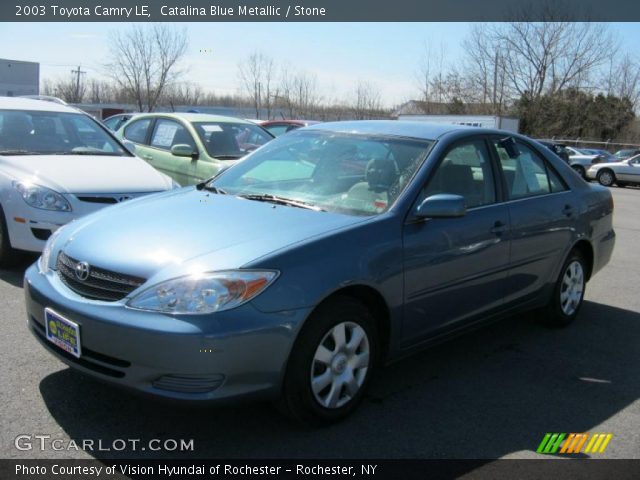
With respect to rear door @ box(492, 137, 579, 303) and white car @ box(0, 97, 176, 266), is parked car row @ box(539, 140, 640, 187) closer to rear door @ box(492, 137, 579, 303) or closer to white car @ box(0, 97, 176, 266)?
rear door @ box(492, 137, 579, 303)

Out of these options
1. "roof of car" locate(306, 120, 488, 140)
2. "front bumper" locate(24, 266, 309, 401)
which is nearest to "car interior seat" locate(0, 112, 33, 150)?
"roof of car" locate(306, 120, 488, 140)

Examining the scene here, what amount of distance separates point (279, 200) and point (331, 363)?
3.63 ft

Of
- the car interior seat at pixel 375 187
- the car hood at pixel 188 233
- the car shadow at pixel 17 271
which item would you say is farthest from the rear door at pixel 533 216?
the car shadow at pixel 17 271

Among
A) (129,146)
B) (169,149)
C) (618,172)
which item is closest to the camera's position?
(129,146)

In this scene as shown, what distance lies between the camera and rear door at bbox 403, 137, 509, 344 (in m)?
3.70

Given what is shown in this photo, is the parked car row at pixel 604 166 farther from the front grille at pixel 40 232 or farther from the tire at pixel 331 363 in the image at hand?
the tire at pixel 331 363

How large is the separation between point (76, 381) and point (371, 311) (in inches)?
69.0

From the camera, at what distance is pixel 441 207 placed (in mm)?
3648

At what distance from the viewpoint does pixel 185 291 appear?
290 cm

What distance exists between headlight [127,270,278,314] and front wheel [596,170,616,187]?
26172mm

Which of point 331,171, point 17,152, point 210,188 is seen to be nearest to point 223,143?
point 17,152

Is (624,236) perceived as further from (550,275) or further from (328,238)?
(328,238)

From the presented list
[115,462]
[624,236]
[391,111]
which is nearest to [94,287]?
[115,462]

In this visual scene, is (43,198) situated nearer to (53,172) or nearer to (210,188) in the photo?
(53,172)
